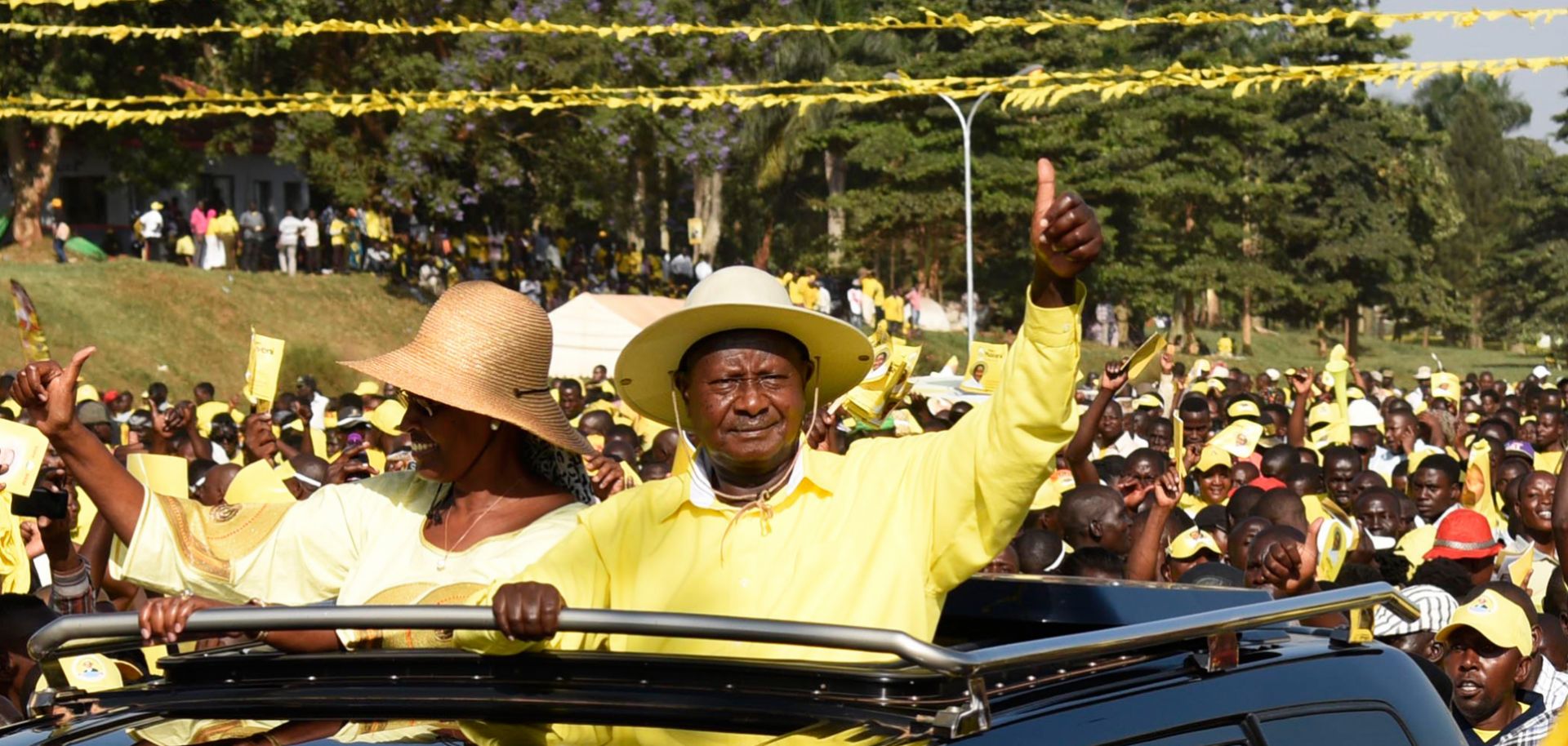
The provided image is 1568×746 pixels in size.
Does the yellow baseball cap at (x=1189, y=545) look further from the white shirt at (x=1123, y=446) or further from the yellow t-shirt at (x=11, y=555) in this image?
the white shirt at (x=1123, y=446)

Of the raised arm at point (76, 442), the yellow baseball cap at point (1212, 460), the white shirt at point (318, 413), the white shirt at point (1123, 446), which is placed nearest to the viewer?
the raised arm at point (76, 442)

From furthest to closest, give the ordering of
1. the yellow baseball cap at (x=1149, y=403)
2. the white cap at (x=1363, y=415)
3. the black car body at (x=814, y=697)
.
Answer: the yellow baseball cap at (x=1149, y=403) < the white cap at (x=1363, y=415) < the black car body at (x=814, y=697)

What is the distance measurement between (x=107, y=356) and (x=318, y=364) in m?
3.24

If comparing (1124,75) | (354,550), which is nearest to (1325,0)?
(1124,75)

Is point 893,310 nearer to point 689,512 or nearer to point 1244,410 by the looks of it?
point 1244,410

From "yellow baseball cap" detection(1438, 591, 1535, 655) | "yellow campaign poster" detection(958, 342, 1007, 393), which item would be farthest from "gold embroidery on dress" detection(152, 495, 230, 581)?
"yellow campaign poster" detection(958, 342, 1007, 393)

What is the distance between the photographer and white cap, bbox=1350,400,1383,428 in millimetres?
17109

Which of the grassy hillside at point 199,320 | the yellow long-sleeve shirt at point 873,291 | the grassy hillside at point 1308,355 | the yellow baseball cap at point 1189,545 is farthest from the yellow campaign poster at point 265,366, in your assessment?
the yellow long-sleeve shirt at point 873,291

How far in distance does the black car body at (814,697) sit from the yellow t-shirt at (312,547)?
89 cm

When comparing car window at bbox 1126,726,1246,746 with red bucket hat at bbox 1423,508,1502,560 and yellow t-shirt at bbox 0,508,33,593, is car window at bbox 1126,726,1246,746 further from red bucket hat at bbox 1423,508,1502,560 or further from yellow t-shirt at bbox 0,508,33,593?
red bucket hat at bbox 1423,508,1502,560

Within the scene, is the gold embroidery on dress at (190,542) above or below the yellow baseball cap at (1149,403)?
above

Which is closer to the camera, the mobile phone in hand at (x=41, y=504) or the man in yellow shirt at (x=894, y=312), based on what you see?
the mobile phone in hand at (x=41, y=504)

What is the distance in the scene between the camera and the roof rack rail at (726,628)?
9.55 feet

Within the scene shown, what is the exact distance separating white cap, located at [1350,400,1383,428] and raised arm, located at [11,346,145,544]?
13.4 m
